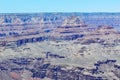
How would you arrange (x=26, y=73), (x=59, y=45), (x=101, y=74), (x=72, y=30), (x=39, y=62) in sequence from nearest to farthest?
1. (x=101, y=74)
2. (x=26, y=73)
3. (x=39, y=62)
4. (x=59, y=45)
5. (x=72, y=30)

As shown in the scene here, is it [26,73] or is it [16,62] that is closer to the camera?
[26,73]

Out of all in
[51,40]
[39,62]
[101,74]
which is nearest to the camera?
[101,74]

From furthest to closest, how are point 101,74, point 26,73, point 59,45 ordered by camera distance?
1. point 59,45
2. point 26,73
3. point 101,74

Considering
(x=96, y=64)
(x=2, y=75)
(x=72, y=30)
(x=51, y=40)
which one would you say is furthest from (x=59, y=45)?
(x=2, y=75)

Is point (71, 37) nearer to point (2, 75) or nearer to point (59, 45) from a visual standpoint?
point (59, 45)

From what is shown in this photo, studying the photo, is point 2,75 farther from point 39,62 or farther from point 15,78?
point 39,62

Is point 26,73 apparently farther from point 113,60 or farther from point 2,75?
point 113,60

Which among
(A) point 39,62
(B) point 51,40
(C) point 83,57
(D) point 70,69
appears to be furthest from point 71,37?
(D) point 70,69

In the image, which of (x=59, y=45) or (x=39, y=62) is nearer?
(x=39, y=62)

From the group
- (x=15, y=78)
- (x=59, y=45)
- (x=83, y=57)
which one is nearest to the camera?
(x=15, y=78)
